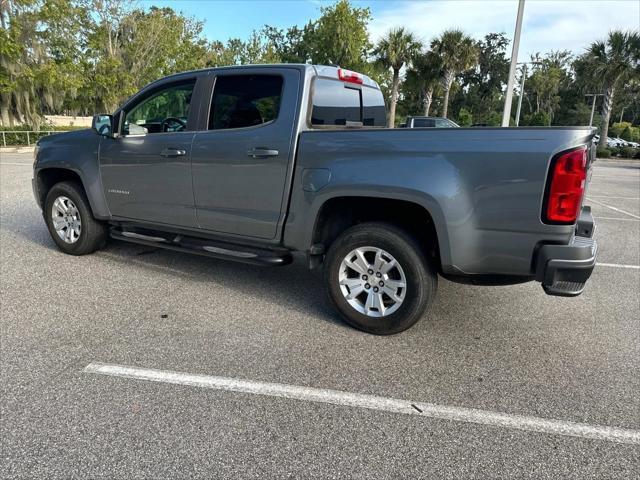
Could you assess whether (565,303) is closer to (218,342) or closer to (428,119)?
(218,342)

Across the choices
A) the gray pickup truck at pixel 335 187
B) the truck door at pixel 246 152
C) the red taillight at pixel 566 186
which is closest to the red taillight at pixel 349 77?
the gray pickup truck at pixel 335 187

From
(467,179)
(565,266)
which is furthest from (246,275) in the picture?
(565,266)

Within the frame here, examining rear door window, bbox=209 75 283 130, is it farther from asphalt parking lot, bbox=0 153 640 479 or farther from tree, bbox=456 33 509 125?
tree, bbox=456 33 509 125

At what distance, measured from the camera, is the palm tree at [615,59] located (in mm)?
28625

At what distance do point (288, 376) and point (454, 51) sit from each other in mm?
34631

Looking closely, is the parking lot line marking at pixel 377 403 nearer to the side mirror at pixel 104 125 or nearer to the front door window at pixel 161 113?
the front door window at pixel 161 113

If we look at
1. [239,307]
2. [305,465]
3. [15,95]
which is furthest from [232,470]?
[15,95]

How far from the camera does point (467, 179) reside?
9.99 feet

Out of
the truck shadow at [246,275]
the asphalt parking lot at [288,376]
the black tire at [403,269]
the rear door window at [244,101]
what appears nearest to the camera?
the asphalt parking lot at [288,376]

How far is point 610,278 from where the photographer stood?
5.18 metres

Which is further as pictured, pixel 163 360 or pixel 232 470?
pixel 163 360

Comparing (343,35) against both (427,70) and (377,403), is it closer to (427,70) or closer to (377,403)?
(427,70)

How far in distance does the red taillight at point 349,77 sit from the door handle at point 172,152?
5.17 ft

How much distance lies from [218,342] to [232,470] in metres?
1.33
